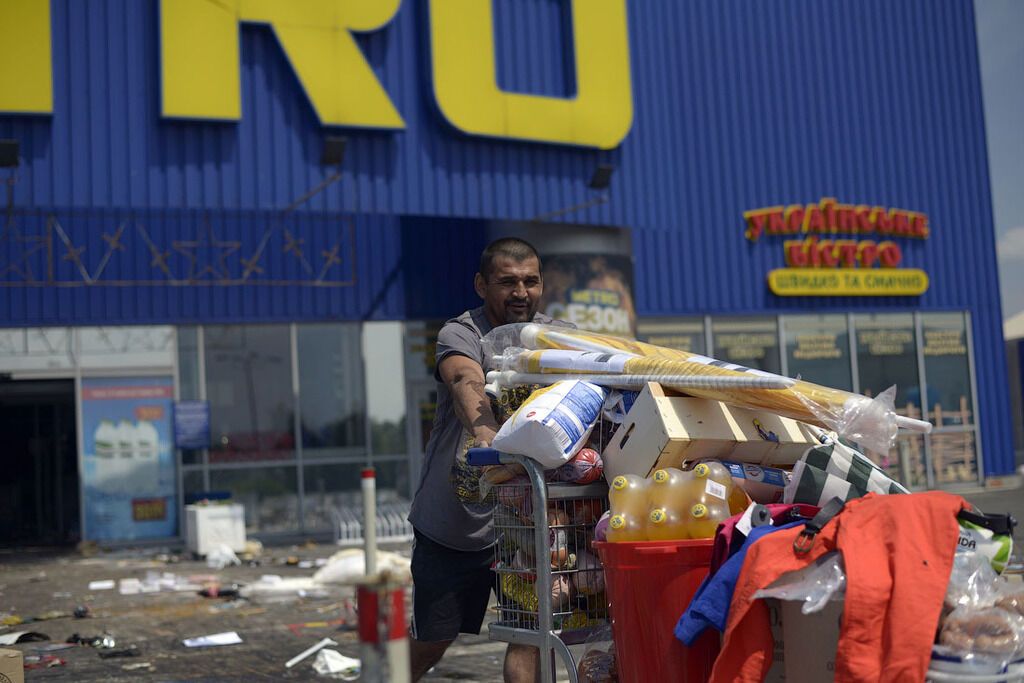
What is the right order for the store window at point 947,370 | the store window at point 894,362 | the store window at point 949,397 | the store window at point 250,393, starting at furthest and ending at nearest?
the store window at point 947,370 → the store window at point 949,397 → the store window at point 894,362 → the store window at point 250,393

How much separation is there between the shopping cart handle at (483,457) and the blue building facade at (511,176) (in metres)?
10.0

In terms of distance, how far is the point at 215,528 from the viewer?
16.1m

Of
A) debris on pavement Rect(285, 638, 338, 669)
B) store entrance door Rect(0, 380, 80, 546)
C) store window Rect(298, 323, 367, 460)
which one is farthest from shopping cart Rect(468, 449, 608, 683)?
store entrance door Rect(0, 380, 80, 546)

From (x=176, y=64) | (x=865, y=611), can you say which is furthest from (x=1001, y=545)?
(x=176, y=64)

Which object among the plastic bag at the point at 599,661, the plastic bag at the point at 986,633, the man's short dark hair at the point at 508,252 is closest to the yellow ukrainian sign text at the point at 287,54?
the man's short dark hair at the point at 508,252

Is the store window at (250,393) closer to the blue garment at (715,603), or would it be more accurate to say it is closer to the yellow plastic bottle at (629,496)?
the yellow plastic bottle at (629,496)

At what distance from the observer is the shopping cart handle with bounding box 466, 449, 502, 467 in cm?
393

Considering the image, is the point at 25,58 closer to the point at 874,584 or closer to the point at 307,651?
the point at 307,651

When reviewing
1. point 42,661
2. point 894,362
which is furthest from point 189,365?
point 894,362

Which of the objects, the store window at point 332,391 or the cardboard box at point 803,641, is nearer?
the cardboard box at point 803,641

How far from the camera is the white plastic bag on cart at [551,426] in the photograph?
3.63 metres

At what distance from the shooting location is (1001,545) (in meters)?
2.93

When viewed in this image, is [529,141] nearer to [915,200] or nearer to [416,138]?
[416,138]

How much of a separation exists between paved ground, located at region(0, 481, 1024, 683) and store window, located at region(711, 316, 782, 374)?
17.3 feet
